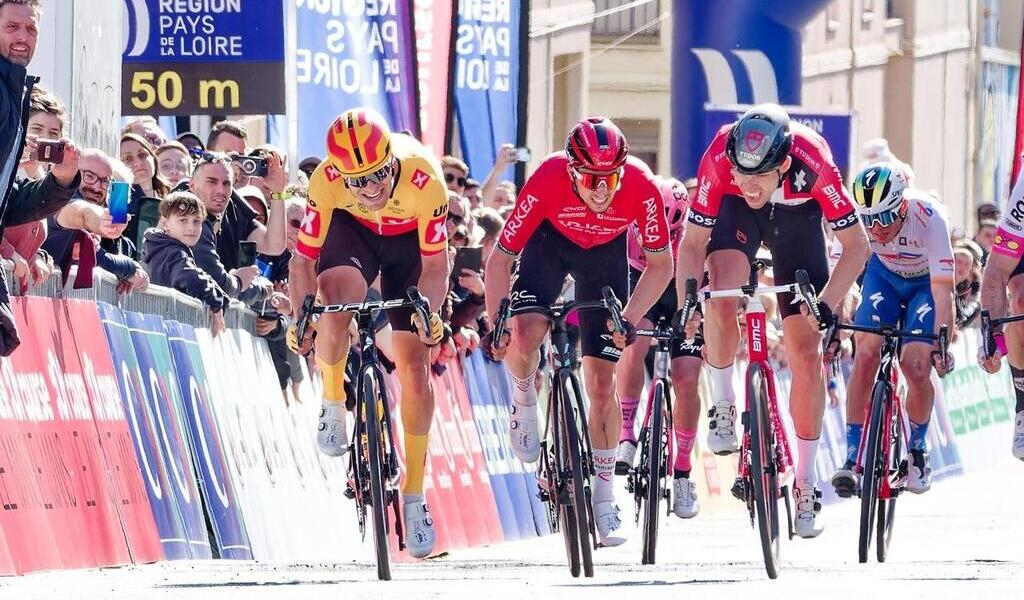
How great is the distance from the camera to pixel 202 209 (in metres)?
13.4

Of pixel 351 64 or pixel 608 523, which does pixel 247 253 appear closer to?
pixel 608 523

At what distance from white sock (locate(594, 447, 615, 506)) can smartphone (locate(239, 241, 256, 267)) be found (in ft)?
9.17

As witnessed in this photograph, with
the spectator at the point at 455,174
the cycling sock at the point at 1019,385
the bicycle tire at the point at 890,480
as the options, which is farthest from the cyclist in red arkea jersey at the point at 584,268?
the spectator at the point at 455,174

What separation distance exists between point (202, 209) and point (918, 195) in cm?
396

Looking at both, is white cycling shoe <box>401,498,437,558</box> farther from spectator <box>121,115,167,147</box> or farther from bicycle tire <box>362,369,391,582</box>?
spectator <box>121,115,167,147</box>

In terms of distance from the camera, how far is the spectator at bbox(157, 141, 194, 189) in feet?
47.4

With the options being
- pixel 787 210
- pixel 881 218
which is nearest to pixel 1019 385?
pixel 881 218

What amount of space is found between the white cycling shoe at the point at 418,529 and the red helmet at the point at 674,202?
329 cm

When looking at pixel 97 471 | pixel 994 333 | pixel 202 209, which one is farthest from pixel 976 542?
pixel 97 471

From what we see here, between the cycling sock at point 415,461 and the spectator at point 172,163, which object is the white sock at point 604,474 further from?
the spectator at point 172,163

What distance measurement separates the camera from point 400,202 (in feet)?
38.8

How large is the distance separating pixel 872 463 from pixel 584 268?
70.9 inches

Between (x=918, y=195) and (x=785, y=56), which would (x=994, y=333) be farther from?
(x=785, y=56)

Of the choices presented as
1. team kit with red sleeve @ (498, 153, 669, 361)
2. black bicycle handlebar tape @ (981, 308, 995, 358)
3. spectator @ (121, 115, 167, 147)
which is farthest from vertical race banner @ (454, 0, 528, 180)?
team kit with red sleeve @ (498, 153, 669, 361)
